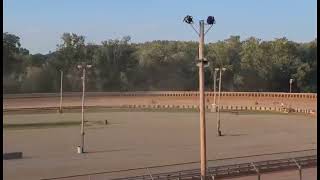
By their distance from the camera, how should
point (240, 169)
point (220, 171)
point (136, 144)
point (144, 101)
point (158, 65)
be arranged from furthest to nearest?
point (158, 65) → point (144, 101) → point (136, 144) → point (240, 169) → point (220, 171)

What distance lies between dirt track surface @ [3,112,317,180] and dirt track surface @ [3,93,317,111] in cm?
3468

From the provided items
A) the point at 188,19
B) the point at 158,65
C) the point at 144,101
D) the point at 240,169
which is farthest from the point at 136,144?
the point at 158,65

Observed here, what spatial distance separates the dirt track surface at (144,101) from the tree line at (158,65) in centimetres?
1317

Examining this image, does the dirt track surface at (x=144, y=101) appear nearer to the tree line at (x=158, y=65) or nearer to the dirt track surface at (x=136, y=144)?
the tree line at (x=158, y=65)

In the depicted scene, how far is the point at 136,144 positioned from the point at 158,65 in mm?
99614

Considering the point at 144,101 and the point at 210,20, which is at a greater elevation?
the point at 210,20

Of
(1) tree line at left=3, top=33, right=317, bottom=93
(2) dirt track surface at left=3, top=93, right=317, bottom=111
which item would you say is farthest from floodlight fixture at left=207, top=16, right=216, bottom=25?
(1) tree line at left=3, top=33, right=317, bottom=93

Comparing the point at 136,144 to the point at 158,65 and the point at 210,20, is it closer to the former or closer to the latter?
the point at 210,20

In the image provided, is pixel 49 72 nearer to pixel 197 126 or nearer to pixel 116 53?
pixel 116 53

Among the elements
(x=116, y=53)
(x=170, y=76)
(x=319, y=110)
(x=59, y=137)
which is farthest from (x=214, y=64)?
(x=319, y=110)

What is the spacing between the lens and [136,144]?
4444 cm

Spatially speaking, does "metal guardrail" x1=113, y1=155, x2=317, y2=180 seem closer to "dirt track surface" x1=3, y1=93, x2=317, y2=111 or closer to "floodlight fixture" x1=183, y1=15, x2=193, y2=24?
"floodlight fixture" x1=183, y1=15, x2=193, y2=24

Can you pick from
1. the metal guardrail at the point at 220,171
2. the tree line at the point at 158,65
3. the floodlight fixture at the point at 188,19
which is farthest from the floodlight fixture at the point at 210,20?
the tree line at the point at 158,65

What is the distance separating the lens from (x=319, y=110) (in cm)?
1384
